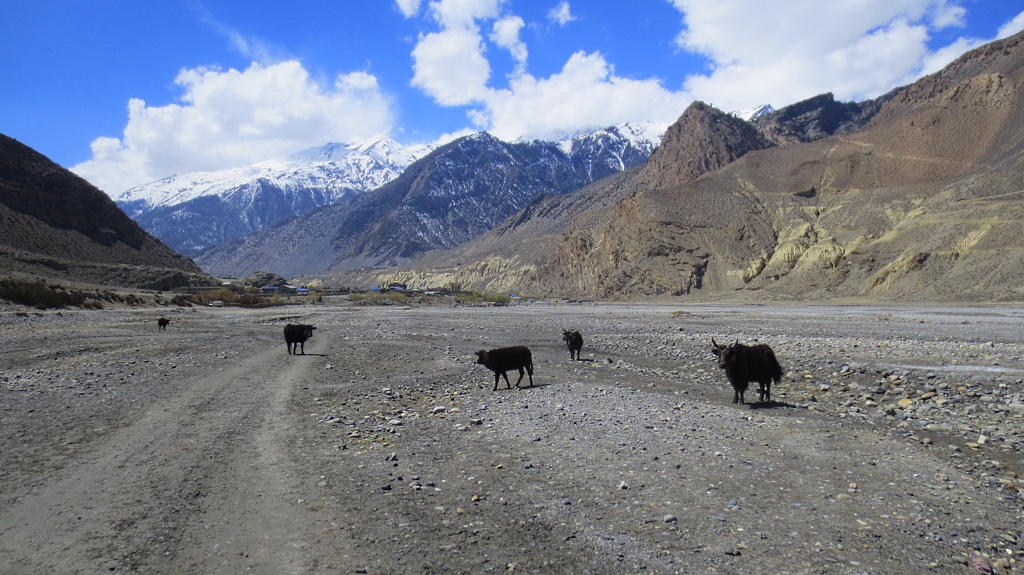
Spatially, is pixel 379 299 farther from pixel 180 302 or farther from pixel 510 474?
pixel 510 474

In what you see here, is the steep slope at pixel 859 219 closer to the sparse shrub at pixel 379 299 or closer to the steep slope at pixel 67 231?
the sparse shrub at pixel 379 299

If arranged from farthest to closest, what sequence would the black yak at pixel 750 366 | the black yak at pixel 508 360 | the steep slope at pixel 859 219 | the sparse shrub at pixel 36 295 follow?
the steep slope at pixel 859 219, the sparse shrub at pixel 36 295, the black yak at pixel 508 360, the black yak at pixel 750 366

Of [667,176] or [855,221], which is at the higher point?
[667,176]

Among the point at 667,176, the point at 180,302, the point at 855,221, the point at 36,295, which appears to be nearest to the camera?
the point at 36,295

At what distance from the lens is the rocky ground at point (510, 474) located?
4953 millimetres

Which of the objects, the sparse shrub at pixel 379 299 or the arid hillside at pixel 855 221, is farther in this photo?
the sparse shrub at pixel 379 299

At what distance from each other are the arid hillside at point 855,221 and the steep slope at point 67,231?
79230 mm

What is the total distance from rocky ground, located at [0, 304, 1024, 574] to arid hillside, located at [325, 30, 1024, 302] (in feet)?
192

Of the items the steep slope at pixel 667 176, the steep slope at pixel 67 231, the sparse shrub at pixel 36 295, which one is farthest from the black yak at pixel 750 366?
the steep slope at pixel 667 176

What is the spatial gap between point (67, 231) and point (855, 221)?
120006 mm

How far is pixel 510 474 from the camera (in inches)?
279

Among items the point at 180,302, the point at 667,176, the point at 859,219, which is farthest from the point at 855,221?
the point at 667,176

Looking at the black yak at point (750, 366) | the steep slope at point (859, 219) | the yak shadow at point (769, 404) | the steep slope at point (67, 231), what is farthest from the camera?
the steep slope at point (67, 231)

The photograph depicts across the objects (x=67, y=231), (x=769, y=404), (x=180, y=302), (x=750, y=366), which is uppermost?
(x=67, y=231)
